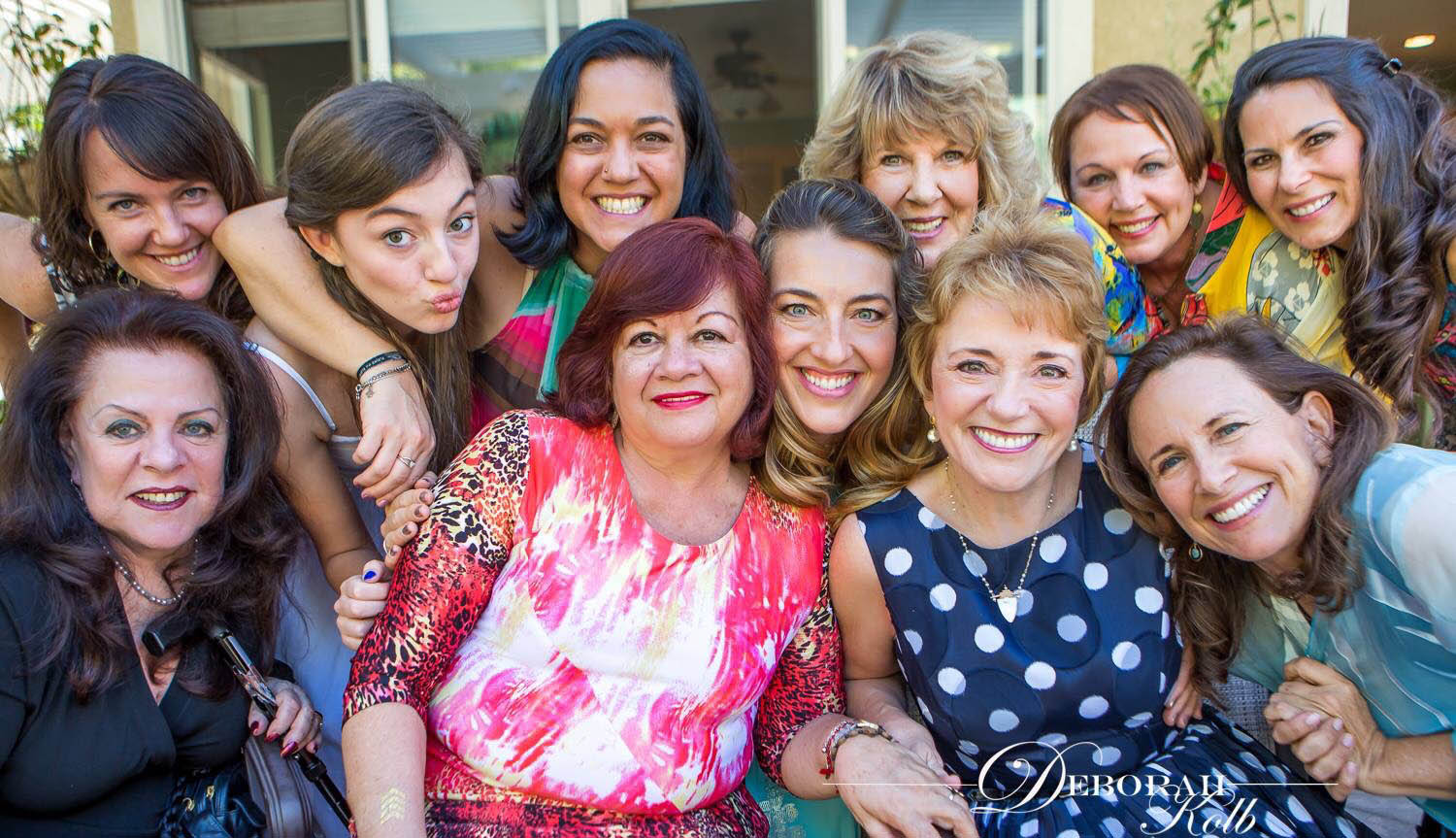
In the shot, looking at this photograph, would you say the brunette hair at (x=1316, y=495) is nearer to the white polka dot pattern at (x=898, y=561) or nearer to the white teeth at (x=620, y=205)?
the white polka dot pattern at (x=898, y=561)

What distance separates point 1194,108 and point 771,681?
2250 mm

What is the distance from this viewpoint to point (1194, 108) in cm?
330

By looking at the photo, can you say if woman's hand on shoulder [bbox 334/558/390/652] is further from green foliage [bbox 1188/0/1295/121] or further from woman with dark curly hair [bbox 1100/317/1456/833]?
green foliage [bbox 1188/0/1295/121]

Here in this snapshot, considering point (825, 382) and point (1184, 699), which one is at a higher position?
point (825, 382)

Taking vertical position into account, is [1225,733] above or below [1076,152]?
below

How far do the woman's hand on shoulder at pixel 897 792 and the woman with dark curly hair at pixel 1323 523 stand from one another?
715mm

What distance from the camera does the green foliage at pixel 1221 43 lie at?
210 inches

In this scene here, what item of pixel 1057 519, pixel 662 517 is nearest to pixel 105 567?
pixel 662 517

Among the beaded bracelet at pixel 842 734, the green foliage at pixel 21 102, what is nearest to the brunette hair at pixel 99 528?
the beaded bracelet at pixel 842 734

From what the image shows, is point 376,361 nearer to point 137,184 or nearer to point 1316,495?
point 137,184

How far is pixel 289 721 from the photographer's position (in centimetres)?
237

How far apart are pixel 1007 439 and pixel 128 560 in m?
1.96

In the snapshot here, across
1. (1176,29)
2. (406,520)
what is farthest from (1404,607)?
(1176,29)

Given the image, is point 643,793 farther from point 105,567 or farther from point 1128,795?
point 105,567
